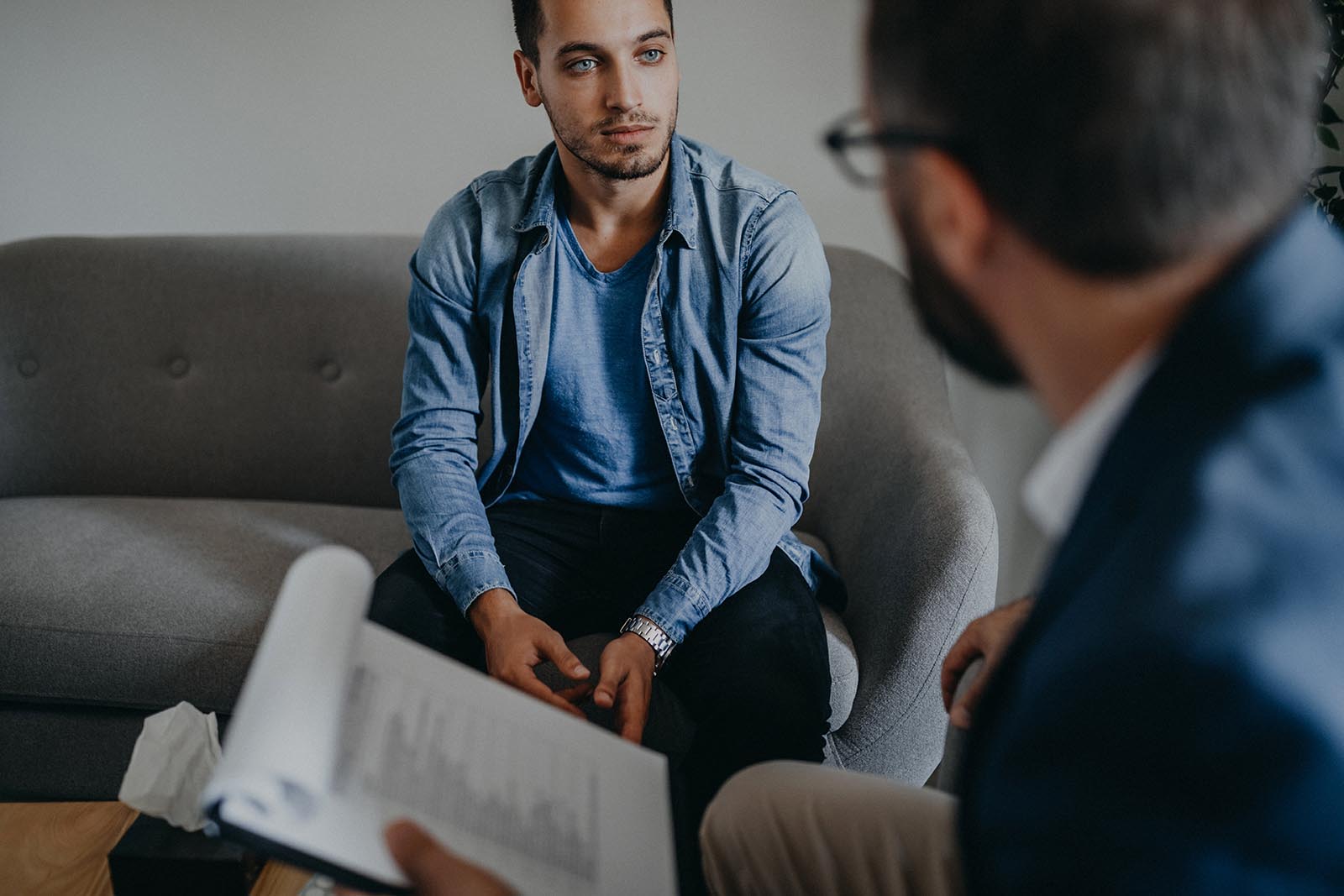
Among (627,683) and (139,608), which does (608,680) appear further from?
(139,608)

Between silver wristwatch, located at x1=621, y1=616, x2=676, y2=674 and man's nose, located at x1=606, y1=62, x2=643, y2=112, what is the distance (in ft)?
2.18

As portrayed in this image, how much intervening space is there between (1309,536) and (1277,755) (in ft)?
0.31

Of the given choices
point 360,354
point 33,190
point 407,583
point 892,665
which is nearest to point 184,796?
point 407,583

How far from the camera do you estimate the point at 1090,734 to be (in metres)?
0.46

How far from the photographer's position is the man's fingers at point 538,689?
3.42 ft

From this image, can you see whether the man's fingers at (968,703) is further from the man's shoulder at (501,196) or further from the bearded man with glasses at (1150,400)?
the man's shoulder at (501,196)

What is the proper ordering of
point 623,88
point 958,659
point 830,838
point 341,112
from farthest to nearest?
point 341,112, point 623,88, point 958,659, point 830,838

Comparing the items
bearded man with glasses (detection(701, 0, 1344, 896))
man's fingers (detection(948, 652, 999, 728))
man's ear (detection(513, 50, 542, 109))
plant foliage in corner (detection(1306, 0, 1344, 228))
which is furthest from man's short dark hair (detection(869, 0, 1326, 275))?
plant foliage in corner (detection(1306, 0, 1344, 228))

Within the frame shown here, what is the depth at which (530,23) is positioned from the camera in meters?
1.40

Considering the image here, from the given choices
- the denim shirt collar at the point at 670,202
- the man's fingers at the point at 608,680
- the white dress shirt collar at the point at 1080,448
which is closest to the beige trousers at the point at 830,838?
the man's fingers at the point at 608,680

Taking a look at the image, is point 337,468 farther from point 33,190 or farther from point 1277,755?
point 1277,755

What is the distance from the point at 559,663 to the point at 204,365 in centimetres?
112

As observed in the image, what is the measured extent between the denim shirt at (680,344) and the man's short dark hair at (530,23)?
0.50 ft

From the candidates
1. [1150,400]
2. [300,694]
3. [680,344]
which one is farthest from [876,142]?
[680,344]
